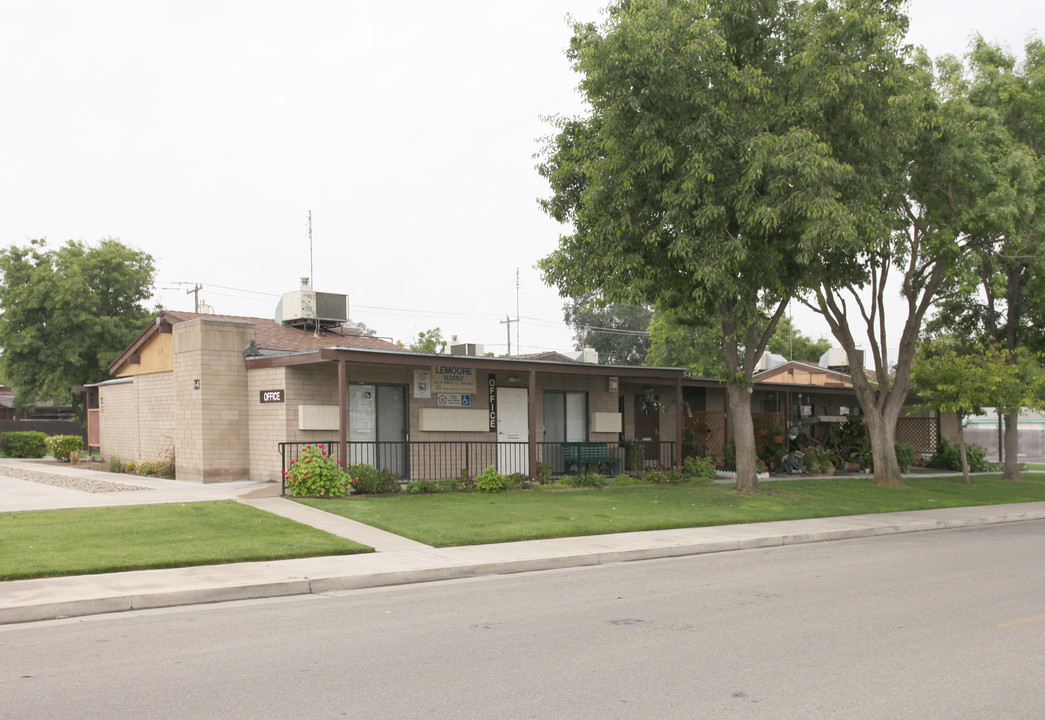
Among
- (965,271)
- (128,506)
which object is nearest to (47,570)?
(128,506)

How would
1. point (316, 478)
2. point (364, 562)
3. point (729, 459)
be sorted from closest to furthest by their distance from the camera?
point (364, 562) < point (316, 478) < point (729, 459)

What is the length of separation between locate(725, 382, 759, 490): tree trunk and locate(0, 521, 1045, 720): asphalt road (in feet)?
30.7

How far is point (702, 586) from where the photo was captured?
391 inches

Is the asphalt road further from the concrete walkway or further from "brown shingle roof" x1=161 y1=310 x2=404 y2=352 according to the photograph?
"brown shingle roof" x1=161 y1=310 x2=404 y2=352

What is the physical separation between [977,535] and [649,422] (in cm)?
1270

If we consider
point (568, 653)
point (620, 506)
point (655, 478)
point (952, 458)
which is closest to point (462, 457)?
point (655, 478)

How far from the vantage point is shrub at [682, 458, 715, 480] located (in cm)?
2314

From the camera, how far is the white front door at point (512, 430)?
22.5 metres

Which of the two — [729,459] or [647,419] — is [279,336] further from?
[729,459]

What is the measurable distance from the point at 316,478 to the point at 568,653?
11.1m

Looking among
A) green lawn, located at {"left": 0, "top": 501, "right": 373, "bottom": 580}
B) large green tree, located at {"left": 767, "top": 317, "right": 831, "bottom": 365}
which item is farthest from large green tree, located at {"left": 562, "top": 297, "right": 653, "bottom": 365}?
green lawn, located at {"left": 0, "top": 501, "right": 373, "bottom": 580}

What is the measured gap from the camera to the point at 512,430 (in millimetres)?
22750

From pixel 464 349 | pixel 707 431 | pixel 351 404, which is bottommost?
pixel 707 431

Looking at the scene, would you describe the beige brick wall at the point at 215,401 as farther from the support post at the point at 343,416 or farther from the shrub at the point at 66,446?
the shrub at the point at 66,446
